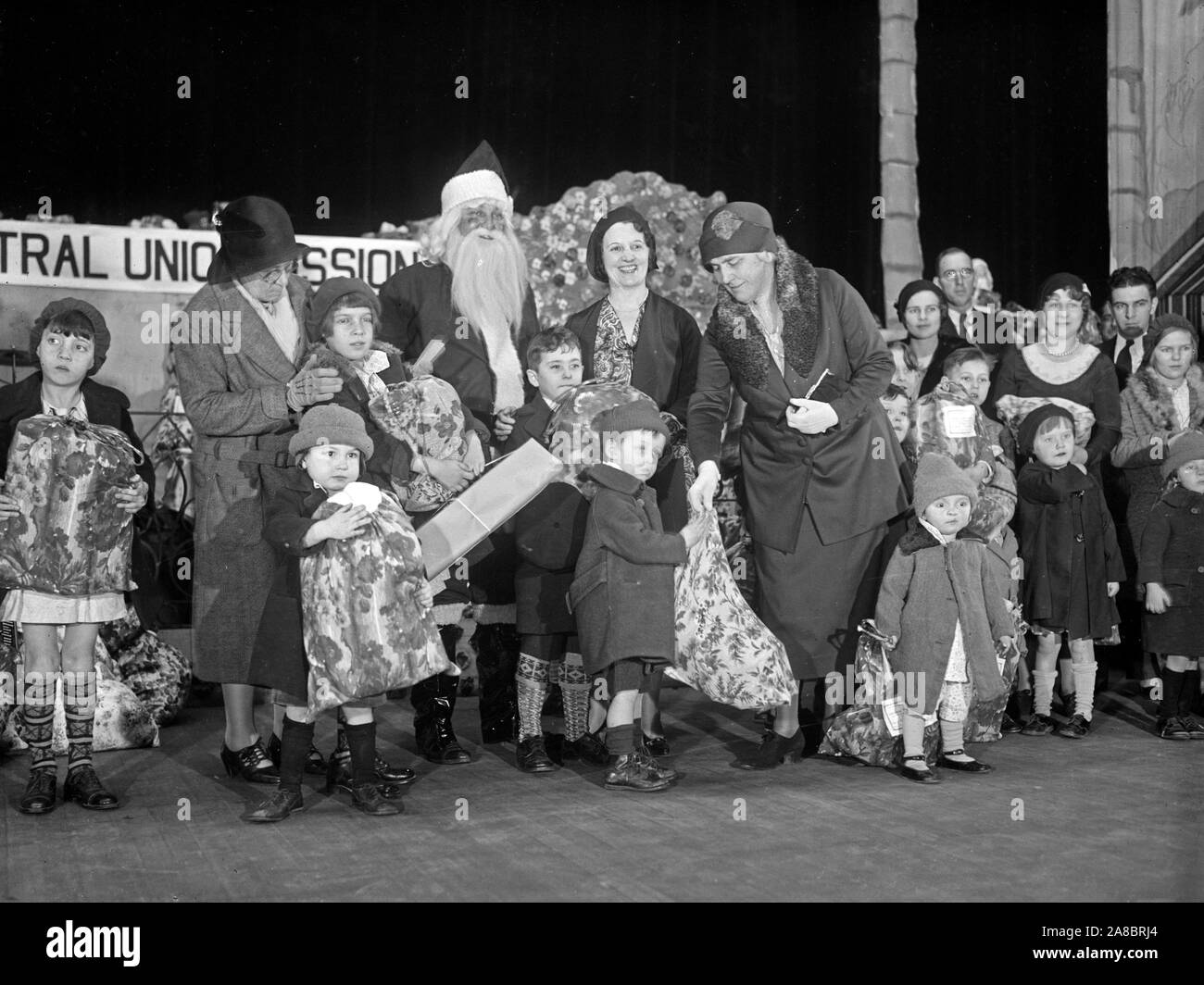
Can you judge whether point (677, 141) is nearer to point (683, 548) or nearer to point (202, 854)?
point (683, 548)

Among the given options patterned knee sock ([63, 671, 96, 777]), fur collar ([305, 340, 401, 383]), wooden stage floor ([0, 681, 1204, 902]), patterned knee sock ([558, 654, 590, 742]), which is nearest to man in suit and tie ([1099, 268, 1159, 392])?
wooden stage floor ([0, 681, 1204, 902])

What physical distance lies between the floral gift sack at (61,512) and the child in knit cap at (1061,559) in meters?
3.36

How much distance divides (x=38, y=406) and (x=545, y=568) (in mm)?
1694

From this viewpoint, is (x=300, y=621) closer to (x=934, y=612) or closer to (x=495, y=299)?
(x=495, y=299)

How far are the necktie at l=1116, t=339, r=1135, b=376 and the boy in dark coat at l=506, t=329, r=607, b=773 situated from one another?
268cm

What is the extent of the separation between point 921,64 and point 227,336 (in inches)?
196

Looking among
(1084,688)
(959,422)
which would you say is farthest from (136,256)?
(1084,688)

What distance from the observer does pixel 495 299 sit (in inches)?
213

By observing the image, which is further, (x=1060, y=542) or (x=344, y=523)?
(x=1060, y=542)

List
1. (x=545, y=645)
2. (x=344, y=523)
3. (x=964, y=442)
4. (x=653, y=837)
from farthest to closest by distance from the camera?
(x=964, y=442)
(x=545, y=645)
(x=344, y=523)
(x=653, y=837)

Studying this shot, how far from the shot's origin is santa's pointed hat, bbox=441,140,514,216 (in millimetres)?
5586

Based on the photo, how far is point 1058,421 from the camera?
5.43 m

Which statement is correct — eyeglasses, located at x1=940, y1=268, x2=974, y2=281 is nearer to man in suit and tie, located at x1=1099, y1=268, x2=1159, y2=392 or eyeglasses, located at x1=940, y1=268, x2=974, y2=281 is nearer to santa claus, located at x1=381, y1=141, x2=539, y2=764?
man in suit and tie, located at x1=1099, y1=268, x2=1159, y2=392

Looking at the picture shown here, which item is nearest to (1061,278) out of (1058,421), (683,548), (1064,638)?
(1058,421)
